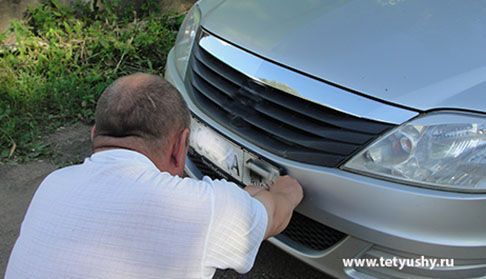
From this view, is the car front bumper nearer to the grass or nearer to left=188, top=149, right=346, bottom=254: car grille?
left=188, top=149, right=346, bottom=254: car grille

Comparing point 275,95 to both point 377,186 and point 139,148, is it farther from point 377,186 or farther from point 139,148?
point 139,148

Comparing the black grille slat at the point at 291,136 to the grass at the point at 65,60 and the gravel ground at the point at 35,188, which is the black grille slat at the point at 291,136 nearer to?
the gravel ground at the point at 35,188

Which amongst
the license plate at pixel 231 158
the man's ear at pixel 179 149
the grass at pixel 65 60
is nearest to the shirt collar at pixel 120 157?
the man's ear at pixel 179 149

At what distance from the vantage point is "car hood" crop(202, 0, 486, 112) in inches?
71.9

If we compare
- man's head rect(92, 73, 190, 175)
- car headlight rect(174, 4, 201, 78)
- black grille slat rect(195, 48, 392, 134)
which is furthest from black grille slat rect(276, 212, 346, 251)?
car headlight rect(174, 4, 201, 78)

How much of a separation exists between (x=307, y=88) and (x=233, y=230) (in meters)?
0.70

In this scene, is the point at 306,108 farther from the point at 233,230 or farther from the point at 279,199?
the point at 233,230

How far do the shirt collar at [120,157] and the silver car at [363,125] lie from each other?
2.11ft

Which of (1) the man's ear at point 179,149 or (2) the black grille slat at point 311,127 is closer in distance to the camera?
(1) the man's ear at point 179,149

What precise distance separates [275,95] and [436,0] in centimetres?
79

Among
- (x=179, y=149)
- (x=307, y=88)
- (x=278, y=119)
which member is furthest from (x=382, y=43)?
(x=179, y=149)

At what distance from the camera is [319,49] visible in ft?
6.79

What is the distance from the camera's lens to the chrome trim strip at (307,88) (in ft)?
6.00

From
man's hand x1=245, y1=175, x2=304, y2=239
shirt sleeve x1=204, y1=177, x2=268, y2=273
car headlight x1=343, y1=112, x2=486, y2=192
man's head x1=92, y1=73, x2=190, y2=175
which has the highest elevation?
car headlight x1=343, y1=112, x2=486, y2=192
